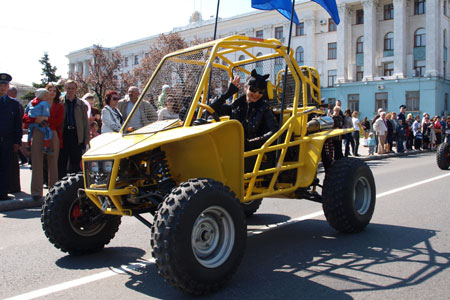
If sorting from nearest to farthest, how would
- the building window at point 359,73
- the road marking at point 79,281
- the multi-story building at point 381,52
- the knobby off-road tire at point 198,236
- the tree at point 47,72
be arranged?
the knobby off-road tire at point 198,236, the road marking at point 79,281, the multi-story building at point 381,52, the building window at point 359,73, the tree at point 47,72

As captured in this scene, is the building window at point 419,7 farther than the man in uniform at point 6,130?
Yes

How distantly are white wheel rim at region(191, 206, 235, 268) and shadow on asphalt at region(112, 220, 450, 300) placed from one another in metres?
0.28

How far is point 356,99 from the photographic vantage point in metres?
55.6

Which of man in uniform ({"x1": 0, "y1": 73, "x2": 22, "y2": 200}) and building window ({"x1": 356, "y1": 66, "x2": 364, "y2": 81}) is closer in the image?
man in uniform ({"x1": 0, "y1": 73, "x2": 22, "y2": 200})

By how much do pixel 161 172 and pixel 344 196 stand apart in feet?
7.79

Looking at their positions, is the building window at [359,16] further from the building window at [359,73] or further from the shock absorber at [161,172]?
the shock absorber at [161,172]

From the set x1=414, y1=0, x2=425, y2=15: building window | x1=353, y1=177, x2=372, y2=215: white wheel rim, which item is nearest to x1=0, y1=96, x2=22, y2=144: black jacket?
x1=353, y1=177, x2=372, y2=215: white wheel rim

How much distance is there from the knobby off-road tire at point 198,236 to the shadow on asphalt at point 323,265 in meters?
0.23

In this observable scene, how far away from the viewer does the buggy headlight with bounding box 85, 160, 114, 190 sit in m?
4.05

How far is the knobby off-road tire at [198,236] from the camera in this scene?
3.54 meters

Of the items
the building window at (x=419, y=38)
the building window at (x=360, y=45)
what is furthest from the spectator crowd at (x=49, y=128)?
the building window at (x=360, y=45)

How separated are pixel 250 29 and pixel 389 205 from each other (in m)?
61.1

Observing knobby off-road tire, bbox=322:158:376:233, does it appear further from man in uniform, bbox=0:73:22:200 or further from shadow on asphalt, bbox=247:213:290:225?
man in uniform, bbox=0:73:22:200

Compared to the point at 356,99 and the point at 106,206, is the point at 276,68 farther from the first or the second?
the point at 356,99
